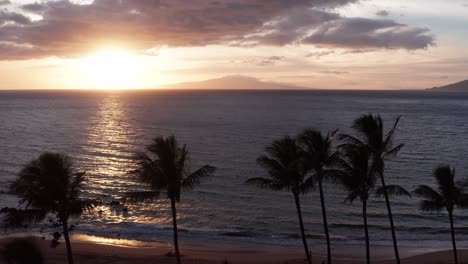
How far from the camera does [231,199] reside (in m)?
45.6

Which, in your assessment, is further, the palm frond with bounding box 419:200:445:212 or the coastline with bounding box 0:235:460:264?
the coastline with bounding box 0:235:460:264

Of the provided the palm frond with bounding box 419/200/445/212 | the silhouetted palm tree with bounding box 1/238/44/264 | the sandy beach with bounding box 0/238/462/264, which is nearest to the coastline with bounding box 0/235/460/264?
the sandy beach with bounding box 0/238/462/264

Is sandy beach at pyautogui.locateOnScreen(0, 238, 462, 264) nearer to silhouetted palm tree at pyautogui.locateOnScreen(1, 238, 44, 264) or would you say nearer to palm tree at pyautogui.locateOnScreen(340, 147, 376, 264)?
palm tree at pyautogui.locateOnScreen(340, 147, 376, 264)

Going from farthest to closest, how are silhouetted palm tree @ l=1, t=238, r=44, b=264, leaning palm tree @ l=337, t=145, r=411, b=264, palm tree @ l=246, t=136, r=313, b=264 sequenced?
leaning palm tree @ l=337, t=145, r=411, b=264
palm tree @ l=246, t=136, r=313, b=264
silhouetted palm tree @ l=1, t=238, r=44, b=264

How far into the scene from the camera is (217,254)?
32.6 m

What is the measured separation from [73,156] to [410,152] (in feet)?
171

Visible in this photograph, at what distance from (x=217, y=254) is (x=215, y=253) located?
29 cm

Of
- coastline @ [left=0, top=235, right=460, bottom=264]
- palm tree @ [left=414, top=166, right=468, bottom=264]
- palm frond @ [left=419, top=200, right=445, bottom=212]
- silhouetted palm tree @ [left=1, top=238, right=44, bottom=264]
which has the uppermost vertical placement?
silhouetted palm tree @ [left=1, top=238, right=44, bottom=264]

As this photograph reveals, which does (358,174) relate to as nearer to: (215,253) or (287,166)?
(287,166)

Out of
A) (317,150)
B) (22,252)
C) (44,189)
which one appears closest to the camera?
(22,252)

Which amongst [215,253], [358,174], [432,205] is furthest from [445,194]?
[215,253]

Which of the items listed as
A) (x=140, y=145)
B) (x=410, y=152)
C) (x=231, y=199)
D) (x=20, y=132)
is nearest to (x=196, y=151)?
(x=140, y=145)

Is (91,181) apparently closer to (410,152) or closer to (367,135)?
(367,135)

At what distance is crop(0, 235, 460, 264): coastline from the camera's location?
30.5 meters
